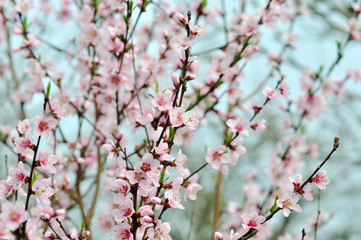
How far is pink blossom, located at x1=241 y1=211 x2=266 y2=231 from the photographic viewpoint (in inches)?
61.1

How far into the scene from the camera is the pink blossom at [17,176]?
1.52m

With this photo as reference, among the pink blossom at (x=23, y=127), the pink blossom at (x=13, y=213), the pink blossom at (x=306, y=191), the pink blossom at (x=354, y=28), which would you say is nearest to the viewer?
the pink blossom at (x=13, y=213)

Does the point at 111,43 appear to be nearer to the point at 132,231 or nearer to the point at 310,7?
the point at 132,231

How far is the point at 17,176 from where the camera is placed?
5.04 ft

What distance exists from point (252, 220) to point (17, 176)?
1.01 meters

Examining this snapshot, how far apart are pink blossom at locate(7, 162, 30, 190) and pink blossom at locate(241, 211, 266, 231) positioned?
0.94m

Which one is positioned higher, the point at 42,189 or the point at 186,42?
the point at 186,42

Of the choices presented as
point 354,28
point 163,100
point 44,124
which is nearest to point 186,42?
point 163,100

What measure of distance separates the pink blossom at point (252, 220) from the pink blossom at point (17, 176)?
3.09 feet

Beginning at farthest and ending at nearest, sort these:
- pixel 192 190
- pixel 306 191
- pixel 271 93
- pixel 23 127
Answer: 1. pixel 271 93
2. pixel 192 190
3. pixel 23 127
4. pixel 306 191

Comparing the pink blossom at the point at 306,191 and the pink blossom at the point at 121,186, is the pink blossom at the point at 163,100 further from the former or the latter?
the pink blossom at the point at 306,191

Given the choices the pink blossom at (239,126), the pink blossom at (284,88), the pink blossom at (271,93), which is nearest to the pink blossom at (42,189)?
the pink blossom at (239,126)

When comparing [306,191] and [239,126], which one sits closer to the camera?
[306,191]

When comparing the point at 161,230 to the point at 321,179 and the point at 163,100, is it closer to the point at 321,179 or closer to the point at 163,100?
the point at 163,100
